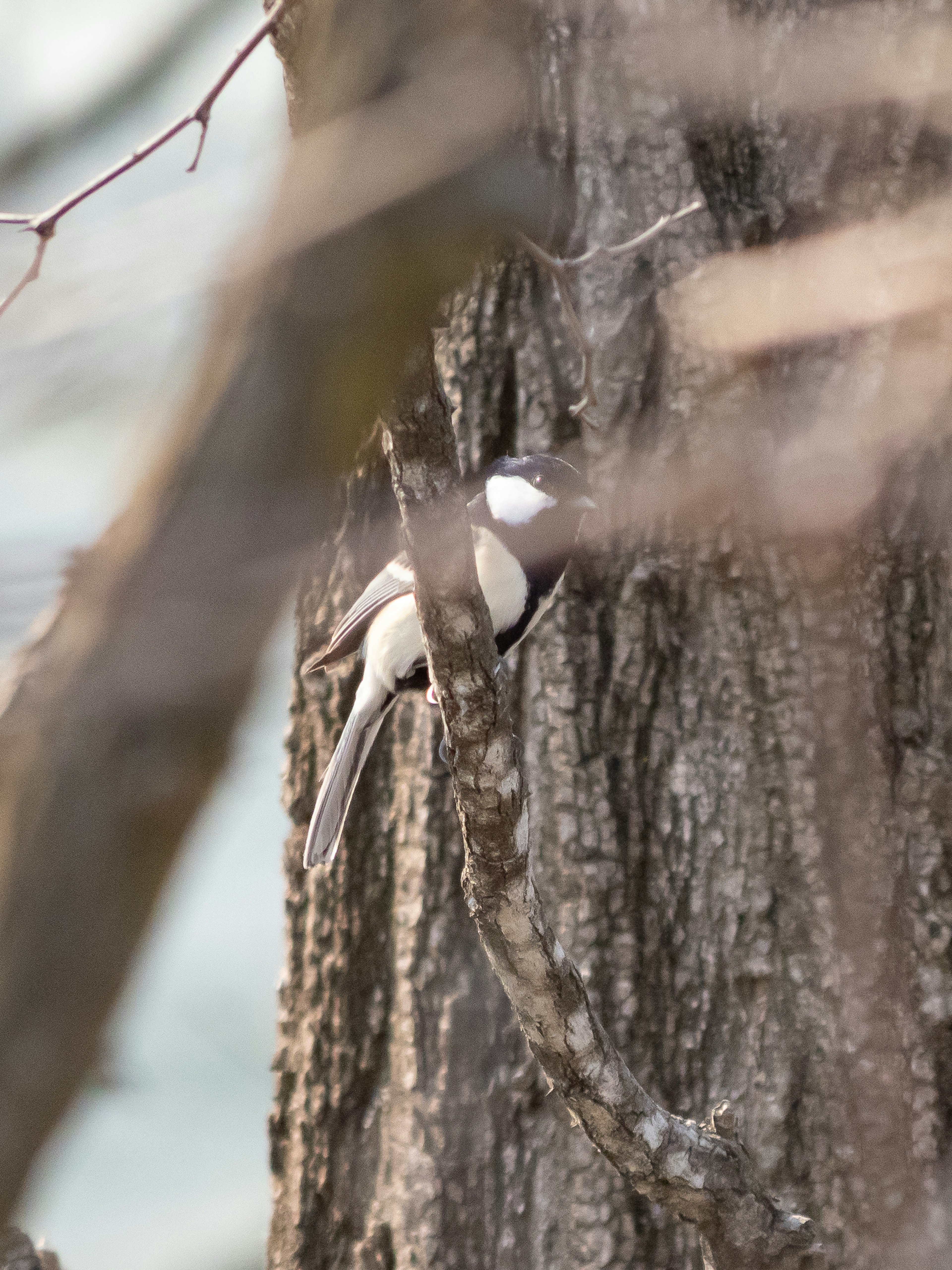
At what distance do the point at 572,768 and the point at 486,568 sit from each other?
595mm

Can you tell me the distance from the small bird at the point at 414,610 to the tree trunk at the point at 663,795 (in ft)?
0.20

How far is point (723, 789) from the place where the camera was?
8.32 feet

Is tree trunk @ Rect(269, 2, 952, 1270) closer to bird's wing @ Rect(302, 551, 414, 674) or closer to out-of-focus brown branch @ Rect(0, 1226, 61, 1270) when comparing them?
bird's wing @ Rect(302, 551, 414, 674)

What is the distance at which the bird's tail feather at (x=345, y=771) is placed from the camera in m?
2.54

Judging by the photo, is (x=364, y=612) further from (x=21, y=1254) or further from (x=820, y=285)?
(x=21, y=1254)

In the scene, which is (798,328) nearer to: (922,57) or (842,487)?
(842,487)

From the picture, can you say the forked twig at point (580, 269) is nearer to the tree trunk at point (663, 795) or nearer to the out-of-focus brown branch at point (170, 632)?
the tree trunk at point (663, 795)

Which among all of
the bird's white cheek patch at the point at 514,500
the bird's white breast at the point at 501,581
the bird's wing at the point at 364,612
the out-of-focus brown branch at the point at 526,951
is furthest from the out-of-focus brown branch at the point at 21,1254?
the bird's white cheek patch at the point at 514,500

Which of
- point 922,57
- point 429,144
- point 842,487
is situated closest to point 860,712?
point 842,487

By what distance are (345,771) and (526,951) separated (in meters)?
0.97

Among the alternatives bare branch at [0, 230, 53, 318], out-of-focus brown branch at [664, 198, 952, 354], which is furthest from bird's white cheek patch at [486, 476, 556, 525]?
bare branch at [0, 230, 53, 318]

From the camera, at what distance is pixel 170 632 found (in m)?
0.60

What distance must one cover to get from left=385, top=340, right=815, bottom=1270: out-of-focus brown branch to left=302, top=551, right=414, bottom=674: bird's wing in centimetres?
89

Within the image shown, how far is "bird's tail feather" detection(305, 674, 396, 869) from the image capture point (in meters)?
2.54
